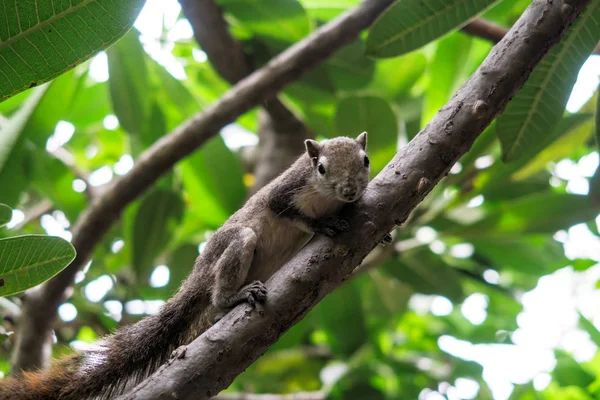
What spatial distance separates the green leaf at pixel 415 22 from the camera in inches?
90.6

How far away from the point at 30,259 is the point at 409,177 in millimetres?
1056

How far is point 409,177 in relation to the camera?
1.70 meters

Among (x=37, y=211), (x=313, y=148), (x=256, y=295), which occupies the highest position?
(x=37, y=211)

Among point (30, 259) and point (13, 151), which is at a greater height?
point (13, 151)

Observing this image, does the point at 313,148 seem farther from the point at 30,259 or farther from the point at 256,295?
the point at 30,259

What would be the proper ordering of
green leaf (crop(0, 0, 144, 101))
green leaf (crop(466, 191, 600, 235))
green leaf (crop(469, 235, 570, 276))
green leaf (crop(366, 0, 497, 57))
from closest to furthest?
green leaf (crop(0, 0, 144, 101)) → green leaf (crop(366, 0, 497, 57)) → green leaf (crop(466, 191, 600, 235)) → green leaf (crop(469, 235, 570, 276))

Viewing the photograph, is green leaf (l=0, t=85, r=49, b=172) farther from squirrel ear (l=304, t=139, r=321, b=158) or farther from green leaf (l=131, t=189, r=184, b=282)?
squirrel ear (l=304, t=139, r=321, b=158)

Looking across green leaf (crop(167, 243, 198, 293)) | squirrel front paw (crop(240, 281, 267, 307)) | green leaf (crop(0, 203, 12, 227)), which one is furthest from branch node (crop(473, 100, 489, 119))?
green leaf (crop(167, 243, 198, 293))

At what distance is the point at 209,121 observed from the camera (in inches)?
114

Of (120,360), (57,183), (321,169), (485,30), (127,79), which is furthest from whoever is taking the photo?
(57,183)

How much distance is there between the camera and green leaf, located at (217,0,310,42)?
3215 mm

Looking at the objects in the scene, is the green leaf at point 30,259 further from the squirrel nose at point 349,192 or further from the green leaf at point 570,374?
the green leaf at point 570,374

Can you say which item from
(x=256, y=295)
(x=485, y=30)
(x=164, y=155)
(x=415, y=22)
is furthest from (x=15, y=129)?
(x=485, y=30)

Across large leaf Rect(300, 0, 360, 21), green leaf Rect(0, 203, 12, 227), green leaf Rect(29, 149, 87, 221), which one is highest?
large leaf Rect(300, 0, 360, 21)
